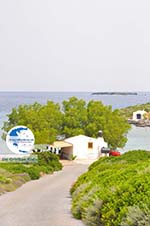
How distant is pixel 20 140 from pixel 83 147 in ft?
42.4

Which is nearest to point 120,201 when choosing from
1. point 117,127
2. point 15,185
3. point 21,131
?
point 15,185

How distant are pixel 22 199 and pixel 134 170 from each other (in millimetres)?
5820

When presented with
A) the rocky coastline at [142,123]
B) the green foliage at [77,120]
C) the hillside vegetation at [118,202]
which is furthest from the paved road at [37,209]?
the rocky coastline at [142,123]

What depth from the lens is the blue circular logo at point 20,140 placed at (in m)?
32.1

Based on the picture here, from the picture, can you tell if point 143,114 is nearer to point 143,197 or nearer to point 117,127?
point 117,127

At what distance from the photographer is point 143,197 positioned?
929 cm

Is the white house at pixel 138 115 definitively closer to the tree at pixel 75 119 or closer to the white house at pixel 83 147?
the tree at pixel 75 119

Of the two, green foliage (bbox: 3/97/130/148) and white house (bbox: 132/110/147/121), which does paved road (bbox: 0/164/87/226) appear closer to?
green foliage (bbox: 3/97/130/148)

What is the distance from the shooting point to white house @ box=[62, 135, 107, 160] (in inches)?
1759

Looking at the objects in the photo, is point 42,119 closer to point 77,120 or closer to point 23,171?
point 77,120

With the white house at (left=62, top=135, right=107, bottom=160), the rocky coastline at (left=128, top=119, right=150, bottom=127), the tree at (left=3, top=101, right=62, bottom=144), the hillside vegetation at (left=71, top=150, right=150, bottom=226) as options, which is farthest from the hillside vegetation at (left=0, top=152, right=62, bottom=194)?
the rocky coastline at (left=128, top=119, right=150, bottom=127)

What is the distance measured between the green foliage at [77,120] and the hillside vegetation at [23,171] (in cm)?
1275

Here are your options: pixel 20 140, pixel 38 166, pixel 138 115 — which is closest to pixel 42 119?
pixel 20 140

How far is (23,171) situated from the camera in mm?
27984
